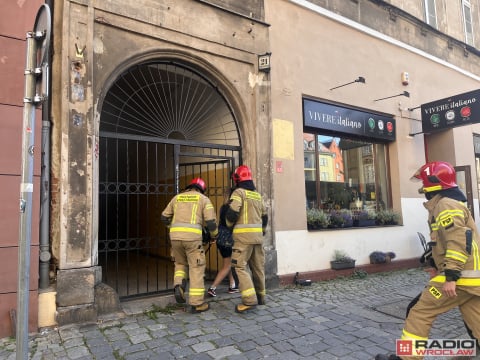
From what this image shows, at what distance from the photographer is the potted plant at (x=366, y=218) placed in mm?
8422

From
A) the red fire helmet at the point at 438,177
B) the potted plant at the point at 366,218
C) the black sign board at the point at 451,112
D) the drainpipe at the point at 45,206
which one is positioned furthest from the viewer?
the black sign board at the point at 451,112

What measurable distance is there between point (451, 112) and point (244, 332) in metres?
7.76

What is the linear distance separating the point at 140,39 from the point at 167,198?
378 centimetres

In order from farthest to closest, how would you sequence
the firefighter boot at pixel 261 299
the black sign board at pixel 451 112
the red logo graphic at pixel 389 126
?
1. the red logo graphic at pixel 389 126
2. the black sign board at pixel 451 112
3. the firefighter boot at pixel 261 299

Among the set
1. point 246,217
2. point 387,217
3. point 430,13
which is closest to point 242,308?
point 246,217

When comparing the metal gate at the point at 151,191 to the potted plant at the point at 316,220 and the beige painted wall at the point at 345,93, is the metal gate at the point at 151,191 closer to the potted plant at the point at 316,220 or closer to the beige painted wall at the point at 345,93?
the beige painted wall at the point at 345,93

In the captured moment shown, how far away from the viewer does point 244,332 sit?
4273mm

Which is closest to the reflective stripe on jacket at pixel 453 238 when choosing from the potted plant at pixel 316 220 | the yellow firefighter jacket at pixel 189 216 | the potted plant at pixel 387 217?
the yellow firefighter jacket at pixel 189 216

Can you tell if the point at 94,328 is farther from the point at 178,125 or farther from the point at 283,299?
the point at 178,125

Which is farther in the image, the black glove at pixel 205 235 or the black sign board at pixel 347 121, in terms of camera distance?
the black sign board at pixel 347 121

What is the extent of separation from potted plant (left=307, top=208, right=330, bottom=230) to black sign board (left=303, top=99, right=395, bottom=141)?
1755 millimetres

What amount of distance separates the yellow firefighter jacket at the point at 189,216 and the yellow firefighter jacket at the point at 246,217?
326 millimetres

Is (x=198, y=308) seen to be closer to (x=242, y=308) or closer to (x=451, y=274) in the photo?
(x=242, y=308)

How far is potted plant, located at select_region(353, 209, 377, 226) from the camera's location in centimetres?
842
